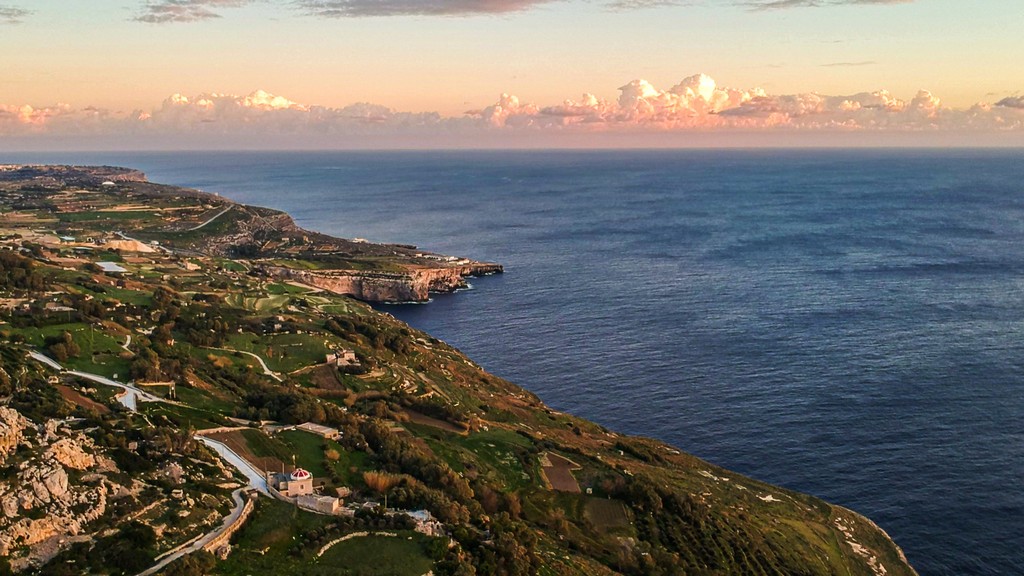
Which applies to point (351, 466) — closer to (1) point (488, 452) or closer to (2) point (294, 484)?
(2) point (294, 484)

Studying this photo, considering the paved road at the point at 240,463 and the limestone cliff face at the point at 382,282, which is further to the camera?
the limestone cliff face at the point at 382,282

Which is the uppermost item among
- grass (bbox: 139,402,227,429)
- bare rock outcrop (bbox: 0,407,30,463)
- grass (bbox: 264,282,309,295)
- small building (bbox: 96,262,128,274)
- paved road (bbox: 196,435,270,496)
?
bare rock outcrop (bbox: 0,407,30,463)

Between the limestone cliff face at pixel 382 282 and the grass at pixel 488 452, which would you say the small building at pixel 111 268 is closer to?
the limestone cliff face at pixel 382 282

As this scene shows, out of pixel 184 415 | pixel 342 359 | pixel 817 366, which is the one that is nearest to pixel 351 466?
pixel 184 415

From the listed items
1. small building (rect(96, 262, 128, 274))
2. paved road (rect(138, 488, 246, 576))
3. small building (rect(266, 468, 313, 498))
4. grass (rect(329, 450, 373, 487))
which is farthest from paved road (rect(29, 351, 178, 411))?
small building (rect(96, 262, 128, 274))

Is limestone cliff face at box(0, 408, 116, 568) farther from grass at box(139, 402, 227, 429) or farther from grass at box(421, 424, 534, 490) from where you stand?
grass at box(421, 424, 534, 490)

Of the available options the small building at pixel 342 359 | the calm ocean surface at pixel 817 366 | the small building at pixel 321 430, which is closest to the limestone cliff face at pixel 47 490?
the small building at pixel 321 430
